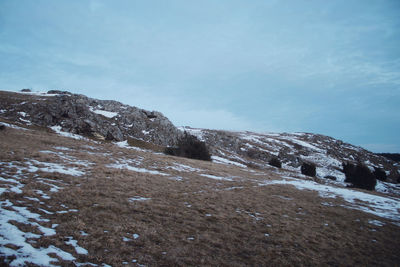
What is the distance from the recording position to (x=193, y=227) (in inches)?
361

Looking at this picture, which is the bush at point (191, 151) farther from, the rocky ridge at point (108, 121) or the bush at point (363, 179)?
the bush at point (363, 179)

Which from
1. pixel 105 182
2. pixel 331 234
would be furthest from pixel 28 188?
pixel 331 234

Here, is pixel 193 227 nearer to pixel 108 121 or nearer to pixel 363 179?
pixel 108 121

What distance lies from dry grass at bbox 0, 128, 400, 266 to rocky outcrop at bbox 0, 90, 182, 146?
26910mm

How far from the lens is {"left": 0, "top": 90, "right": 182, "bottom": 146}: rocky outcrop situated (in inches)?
1565

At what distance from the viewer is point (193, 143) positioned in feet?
148

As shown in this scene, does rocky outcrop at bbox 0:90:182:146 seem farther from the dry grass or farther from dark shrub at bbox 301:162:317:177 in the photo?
dark shrub at bbox 301:162:317:177

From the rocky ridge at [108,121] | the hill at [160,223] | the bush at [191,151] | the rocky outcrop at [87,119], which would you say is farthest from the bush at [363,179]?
the rocky outcrop at [87,119]

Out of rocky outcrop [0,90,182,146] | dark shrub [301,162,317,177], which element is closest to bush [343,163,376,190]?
A: dark shrub [301,162,317,177]

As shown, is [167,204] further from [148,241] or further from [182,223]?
[148,241]

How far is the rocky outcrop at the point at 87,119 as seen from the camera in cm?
3975

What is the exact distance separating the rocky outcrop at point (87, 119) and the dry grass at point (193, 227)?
26.9 metres

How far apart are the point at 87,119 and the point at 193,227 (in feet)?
135

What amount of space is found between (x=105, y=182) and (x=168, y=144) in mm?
40558
